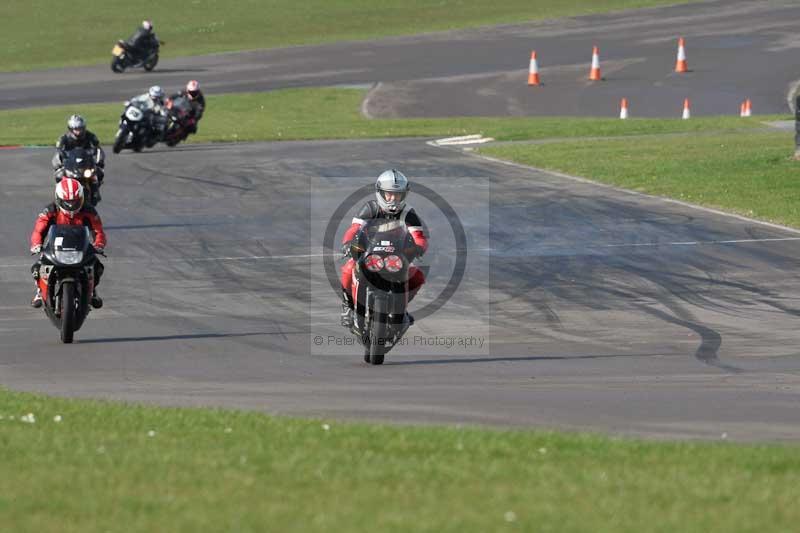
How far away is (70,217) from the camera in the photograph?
51.0 ft

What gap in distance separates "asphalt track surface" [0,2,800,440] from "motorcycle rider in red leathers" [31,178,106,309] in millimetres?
609

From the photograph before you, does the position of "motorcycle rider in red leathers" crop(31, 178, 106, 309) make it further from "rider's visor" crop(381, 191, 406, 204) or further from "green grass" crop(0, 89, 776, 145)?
"green grass" crop(0, 89, 776, 145)

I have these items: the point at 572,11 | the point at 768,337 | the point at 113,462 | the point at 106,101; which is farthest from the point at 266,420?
the point at 572,11

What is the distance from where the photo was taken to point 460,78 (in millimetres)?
44438

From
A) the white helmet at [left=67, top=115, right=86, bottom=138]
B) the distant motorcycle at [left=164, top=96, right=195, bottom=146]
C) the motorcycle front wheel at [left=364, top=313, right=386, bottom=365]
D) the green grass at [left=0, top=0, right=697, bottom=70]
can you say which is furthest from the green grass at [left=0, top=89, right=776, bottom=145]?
the motorcycle front wheel at [left=364, top=313, right=386, bottom=365]

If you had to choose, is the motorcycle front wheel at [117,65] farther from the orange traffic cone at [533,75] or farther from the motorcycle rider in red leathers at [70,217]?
the motorcycle rider in red leathers at [70,217]

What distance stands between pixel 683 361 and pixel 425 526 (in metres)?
6.90

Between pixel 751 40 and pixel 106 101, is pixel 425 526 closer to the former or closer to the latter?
pixel 106 101

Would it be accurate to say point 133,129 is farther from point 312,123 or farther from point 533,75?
point 533,75

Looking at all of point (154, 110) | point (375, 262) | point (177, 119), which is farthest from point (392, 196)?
point (177, 119)

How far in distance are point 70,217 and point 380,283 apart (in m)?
3.92

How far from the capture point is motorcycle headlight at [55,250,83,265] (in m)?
14.8

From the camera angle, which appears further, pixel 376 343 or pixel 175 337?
pixel 175 337

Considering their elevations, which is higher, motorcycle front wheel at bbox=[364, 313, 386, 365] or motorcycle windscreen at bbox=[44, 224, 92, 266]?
motorcycle windscreen at bbox=[44, 224, 92, 266]
